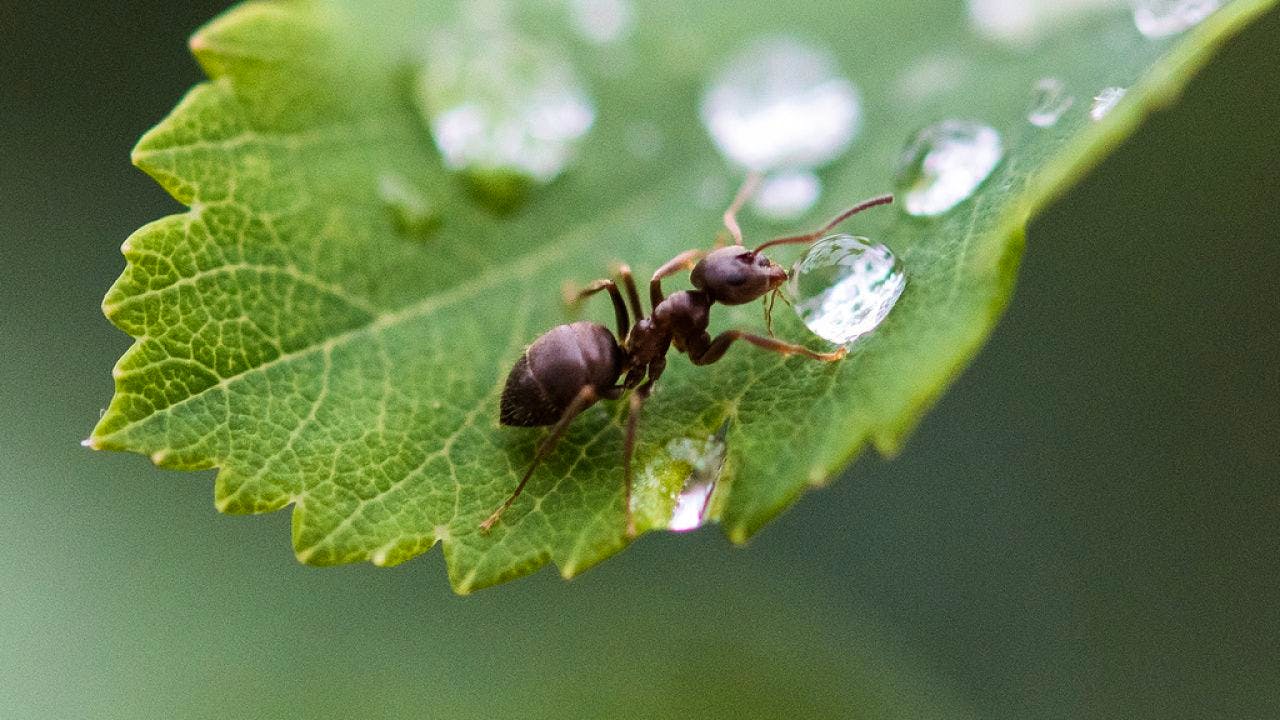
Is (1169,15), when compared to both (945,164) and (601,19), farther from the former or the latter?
(601,19)

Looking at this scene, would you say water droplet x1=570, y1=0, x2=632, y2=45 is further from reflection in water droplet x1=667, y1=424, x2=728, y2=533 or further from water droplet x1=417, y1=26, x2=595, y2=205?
reflection in water droplet x1=667, y1=424, x2=728, y2=533

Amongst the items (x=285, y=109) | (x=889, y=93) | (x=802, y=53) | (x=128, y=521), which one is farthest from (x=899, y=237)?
(x=128, y=521)

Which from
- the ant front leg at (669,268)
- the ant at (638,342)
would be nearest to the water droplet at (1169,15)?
the ant at (638,342)

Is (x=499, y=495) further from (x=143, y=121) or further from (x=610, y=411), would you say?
(x=143, y=121)

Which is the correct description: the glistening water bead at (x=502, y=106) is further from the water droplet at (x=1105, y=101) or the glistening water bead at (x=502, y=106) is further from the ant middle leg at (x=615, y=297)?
the water droplet at (x=1105, y=101)

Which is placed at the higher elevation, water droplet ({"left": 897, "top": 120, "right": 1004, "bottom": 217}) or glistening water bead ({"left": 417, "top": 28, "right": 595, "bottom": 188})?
glistening water bead ({"left": 417, "top": 28, "right": 595, "bottom": 188})

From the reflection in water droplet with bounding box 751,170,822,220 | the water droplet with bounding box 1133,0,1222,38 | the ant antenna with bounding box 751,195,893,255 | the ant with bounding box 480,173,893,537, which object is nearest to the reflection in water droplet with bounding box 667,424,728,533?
the ant with bounding box 480,173,893,537
